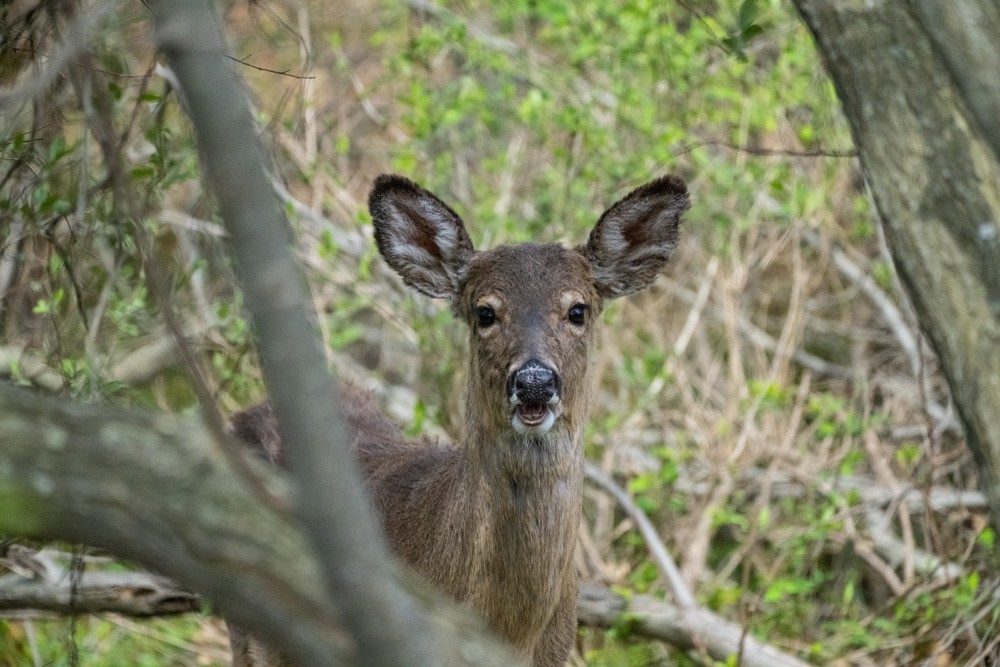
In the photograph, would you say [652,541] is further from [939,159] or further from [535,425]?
[939,159]

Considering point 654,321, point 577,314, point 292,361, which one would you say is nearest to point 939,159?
point 292,361

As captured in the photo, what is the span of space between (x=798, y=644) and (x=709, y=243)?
11.8 feet

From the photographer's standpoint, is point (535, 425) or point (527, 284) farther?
point (527, 284)

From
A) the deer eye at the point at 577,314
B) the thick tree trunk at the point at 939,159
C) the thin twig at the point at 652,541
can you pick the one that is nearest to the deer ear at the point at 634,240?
the deer eye at the point at 577,314

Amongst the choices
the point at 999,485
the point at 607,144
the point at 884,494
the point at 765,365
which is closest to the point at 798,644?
the point at 884,494

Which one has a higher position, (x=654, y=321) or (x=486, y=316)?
(x=486, y=316)

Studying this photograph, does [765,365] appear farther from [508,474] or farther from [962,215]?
[962,215]

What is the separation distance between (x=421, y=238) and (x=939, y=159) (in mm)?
3231

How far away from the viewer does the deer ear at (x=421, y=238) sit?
5.89 m

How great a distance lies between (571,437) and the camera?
523cm

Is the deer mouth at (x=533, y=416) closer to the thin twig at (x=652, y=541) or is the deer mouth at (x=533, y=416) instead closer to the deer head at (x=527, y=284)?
the deer head at (x=527, y=284)

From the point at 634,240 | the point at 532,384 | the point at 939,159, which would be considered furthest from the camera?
the point at 634,240

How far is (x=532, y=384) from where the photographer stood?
194 inches

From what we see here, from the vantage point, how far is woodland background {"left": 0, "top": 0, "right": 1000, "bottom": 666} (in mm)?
6812
